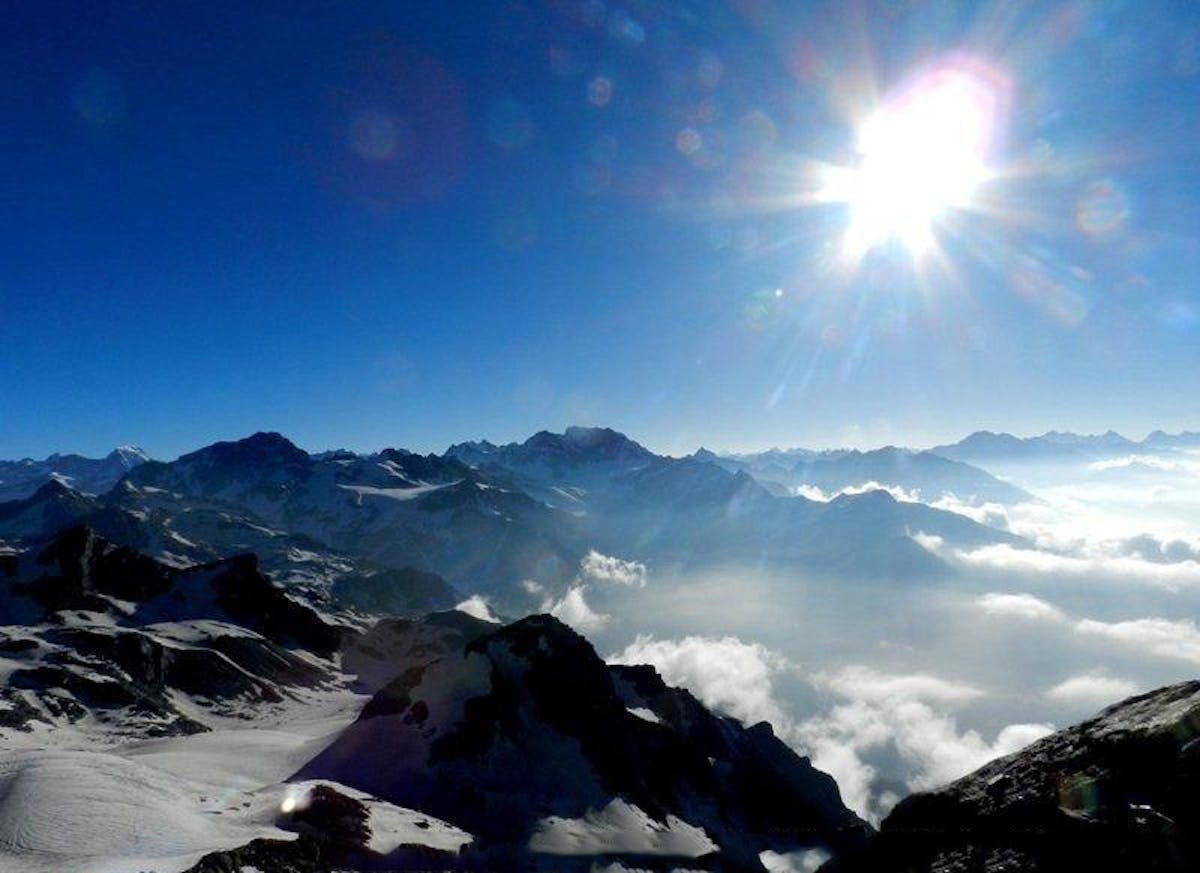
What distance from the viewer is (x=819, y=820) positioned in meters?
162

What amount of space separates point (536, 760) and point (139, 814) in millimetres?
66301

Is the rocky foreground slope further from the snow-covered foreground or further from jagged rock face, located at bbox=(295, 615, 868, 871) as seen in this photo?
jagged rock face, located at bbox=(295, 615, 868, 871)

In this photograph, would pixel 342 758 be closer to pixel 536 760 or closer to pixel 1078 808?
A: pixel 536 760

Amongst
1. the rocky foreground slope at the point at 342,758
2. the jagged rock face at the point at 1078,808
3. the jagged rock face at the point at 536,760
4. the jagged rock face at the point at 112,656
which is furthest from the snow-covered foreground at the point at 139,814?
the jagged rock face at the point at 1078,808

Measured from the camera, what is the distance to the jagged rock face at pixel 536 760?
331 ft

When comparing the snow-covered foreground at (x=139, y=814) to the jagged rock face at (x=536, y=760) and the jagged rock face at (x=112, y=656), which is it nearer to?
the jagged rock face at (x=536, y=760)

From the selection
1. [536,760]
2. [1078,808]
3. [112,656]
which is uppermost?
[1078,808]

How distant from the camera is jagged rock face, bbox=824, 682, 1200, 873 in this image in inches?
425

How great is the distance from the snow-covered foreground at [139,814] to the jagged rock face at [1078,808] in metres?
48.2

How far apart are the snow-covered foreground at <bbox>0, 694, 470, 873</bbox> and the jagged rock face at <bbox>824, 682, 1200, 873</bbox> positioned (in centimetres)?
4820

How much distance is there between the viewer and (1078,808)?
12398 mm

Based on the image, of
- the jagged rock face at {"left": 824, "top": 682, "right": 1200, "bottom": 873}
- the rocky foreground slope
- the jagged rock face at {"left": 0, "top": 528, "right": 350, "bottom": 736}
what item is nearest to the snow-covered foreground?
the rocky foreground slope

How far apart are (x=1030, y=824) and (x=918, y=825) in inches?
131

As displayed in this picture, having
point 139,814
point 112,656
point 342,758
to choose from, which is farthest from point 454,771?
point 112,656
